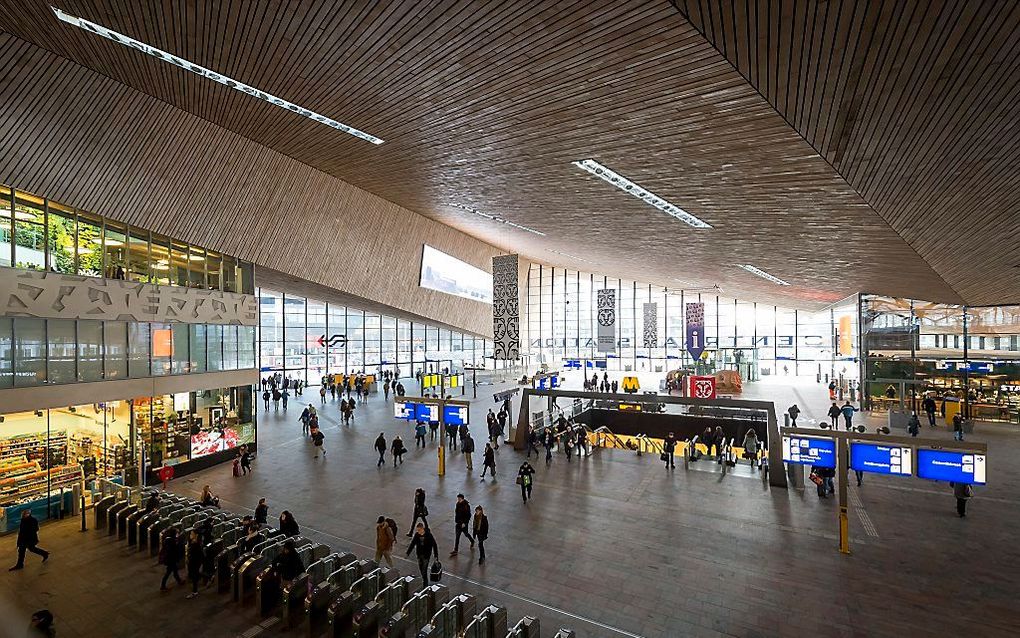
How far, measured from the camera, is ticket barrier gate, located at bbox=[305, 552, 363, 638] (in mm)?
6551

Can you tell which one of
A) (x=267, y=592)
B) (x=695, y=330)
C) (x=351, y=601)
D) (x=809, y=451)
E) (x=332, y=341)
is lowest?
(x=267, y=592)

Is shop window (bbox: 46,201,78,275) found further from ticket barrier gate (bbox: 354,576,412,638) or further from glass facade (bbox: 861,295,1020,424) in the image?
glass facade (bbox: 861,295,1020,424)

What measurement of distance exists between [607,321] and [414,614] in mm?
18281

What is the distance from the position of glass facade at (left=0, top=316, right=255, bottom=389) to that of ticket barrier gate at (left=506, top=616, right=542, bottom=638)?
13.2m

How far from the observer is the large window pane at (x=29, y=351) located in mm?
11414

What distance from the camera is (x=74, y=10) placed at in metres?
7.78

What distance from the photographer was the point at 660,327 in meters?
46.6

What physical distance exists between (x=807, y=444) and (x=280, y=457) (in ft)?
52.9

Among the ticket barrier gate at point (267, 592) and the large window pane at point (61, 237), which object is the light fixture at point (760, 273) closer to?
the ticket barrier gate at point (267, 592)

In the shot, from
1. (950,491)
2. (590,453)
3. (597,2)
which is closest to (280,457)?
(590,453)

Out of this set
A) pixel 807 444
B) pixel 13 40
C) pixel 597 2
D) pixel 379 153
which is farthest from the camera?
pixel 379 153

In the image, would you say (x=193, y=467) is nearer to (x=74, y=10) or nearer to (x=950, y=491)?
(x=74, y=10)

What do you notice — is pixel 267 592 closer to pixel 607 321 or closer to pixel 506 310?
pixel 506 310

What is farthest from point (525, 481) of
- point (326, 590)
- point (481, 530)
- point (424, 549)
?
point (326, 590)
